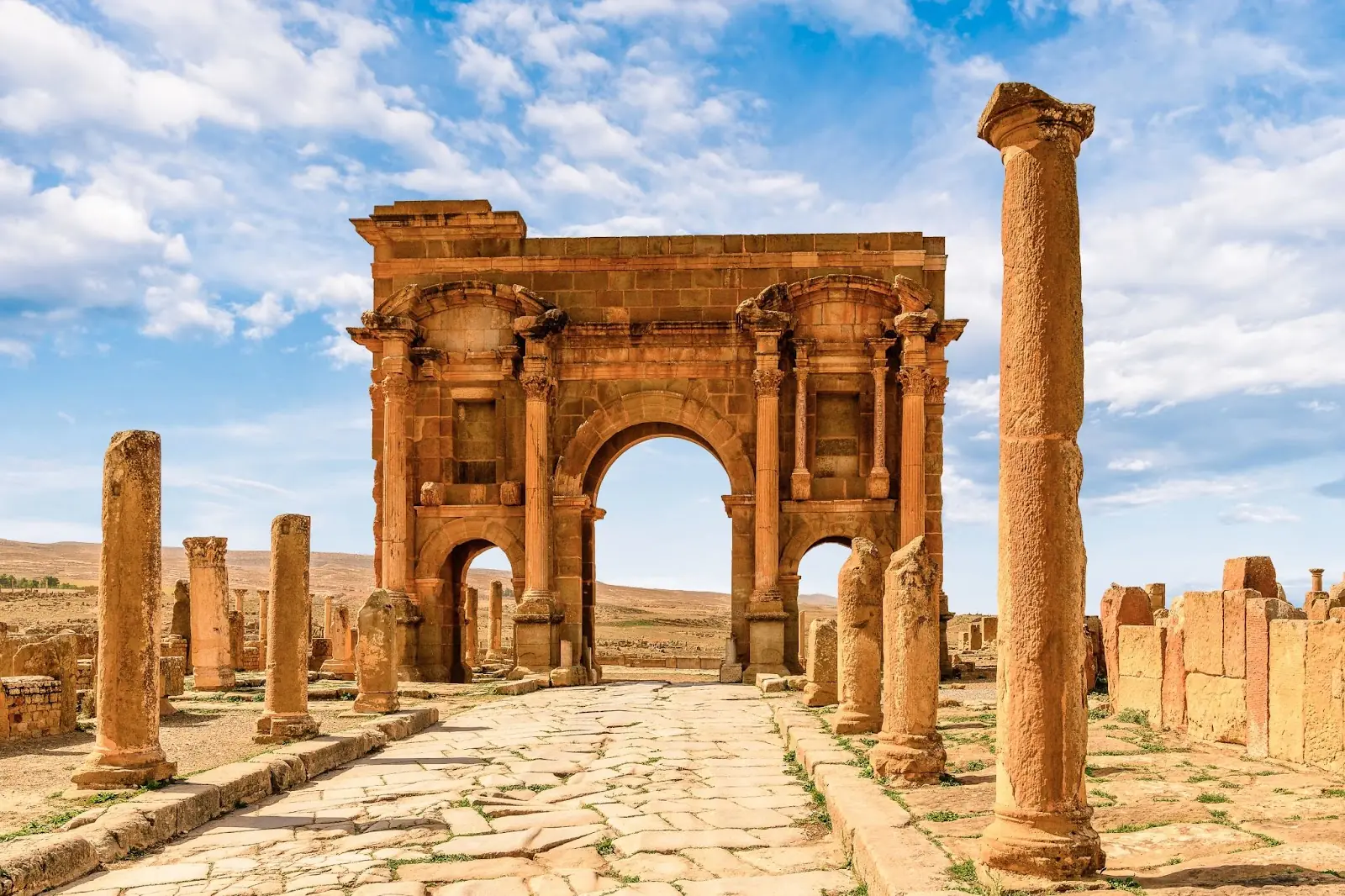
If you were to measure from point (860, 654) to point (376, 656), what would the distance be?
6017 mm

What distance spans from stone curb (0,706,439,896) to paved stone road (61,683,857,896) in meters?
0.12

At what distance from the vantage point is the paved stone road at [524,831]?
19.8 ft

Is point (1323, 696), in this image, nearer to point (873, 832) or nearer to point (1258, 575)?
point (1258, 575)

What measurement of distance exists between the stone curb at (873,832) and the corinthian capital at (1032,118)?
3.38 m

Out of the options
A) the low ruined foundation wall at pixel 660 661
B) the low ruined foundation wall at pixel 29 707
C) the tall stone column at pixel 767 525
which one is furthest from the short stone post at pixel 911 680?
the low ruined foundation wall at pixel 660 661

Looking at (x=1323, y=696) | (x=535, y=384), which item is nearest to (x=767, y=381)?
(x=535, y=384)

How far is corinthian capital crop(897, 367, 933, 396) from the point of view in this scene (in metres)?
20.7

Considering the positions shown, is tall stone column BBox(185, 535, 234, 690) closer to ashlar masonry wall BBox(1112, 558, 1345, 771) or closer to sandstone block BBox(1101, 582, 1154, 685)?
sandstone block BBox(1101, 582, 1154, 685)

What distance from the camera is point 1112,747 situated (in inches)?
390

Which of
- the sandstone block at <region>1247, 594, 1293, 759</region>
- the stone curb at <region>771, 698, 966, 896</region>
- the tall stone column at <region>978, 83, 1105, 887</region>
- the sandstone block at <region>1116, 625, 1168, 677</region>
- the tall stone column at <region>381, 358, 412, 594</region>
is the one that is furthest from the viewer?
the tall stone column at <region>381, 358, 412, 594</region>

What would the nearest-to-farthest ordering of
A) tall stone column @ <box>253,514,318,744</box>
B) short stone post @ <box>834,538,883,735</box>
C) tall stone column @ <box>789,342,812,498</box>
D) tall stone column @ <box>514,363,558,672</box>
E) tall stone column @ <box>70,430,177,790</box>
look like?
tall stone column @ <box>70,430,177,790</box> < short stone post @ <box>834,538,883,735</box> < tall stone column @ <box>253,514,318,744</box> < tall stone column @ <box>514,363,558,672</box> < tall stone column @ <box>789,342,812,498</box>

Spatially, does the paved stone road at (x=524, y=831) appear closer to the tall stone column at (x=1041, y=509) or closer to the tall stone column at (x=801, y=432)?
the tall stone column at (x=1041, y=509)

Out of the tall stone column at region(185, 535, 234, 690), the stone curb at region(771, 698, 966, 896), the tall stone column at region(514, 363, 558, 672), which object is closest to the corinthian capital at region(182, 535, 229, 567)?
the tall stone column at region(185, 535, 234, 690)

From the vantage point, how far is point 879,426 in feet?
68.4
